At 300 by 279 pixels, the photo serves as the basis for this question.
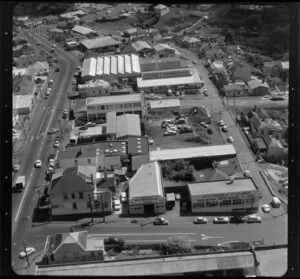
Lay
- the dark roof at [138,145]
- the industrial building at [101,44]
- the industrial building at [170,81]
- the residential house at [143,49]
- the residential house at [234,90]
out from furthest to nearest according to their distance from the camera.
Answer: the industrial building at [101,44]
the residential house at [143,49]
the industrial building at [170,81]
the residential house at [234,90]
the dark roof at [138,145]

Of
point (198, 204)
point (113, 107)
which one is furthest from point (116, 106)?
point (198, 204)

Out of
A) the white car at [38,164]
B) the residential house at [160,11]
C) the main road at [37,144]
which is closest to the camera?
the main road at [37,144]

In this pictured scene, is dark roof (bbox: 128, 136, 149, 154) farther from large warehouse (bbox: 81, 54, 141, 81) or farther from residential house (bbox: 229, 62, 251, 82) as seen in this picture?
residential house (bbox: 229, 62, 251, 82)

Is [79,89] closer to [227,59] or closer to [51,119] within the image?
[51,119]

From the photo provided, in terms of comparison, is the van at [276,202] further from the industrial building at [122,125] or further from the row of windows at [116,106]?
the row of windows at [116,106]

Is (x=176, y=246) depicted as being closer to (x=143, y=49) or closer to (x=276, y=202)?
(x=276, y=202)

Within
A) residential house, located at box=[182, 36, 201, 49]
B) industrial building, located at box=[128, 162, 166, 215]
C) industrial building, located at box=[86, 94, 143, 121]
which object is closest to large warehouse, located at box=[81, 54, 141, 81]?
residential house, located at box=[182, 36, 201, 49]

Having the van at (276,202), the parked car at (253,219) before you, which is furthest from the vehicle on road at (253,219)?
the van at (276,202)

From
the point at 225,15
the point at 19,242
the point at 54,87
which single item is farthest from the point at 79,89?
the point at 225,15
